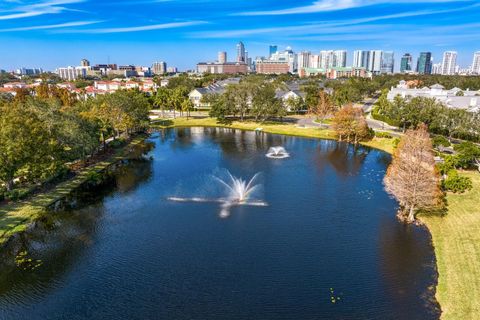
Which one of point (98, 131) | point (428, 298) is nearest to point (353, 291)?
point (428, 298)

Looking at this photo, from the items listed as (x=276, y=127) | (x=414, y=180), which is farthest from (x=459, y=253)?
(x=276, y=127)

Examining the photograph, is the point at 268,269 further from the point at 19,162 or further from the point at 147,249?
the point at 19,162

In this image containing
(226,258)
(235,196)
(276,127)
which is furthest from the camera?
(276,127)

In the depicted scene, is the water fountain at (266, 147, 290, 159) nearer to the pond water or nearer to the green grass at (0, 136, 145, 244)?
the pond water

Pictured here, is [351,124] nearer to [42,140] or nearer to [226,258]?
[226,258]

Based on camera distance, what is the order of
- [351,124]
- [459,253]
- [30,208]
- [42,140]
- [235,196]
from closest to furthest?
[459,253]
[30,208]
[235,196]
[42,140]
[351,124]

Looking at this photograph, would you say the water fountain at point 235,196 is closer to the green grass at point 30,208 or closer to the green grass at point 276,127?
the green grass at point 30,208

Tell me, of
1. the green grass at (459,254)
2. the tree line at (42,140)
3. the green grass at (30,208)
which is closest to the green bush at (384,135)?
the green grass at (459,254)
